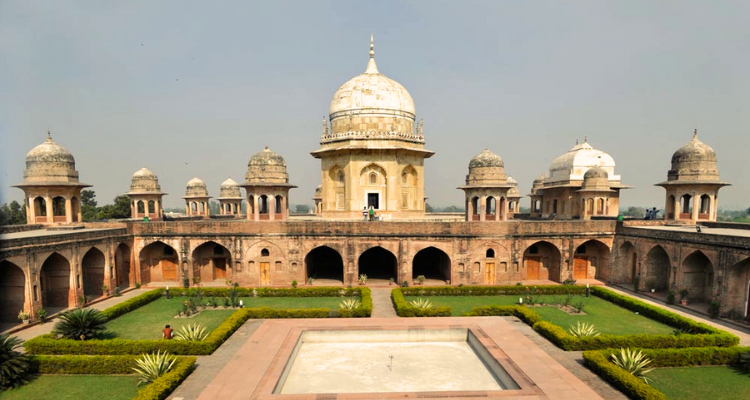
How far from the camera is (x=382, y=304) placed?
21.2m

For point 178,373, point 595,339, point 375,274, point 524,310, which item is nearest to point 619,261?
point 524,310

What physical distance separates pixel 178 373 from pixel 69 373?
14.6 ft

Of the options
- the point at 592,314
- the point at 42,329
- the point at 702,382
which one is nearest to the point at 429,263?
the point at 592,314

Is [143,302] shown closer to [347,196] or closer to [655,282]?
[347,196]

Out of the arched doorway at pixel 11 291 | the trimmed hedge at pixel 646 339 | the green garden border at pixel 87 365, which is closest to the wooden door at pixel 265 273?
the arched doorway at pixel 11 291

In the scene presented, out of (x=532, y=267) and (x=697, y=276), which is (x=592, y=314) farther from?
(x=532, y=267)

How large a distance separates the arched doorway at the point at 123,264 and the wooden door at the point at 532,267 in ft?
89.6

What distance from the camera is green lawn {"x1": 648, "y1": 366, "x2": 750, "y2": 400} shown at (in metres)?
11.8

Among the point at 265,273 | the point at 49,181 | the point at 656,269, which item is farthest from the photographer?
the point at 265,273

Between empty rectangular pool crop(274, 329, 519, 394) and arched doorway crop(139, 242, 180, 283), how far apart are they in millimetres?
15695

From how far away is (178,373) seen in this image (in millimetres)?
12016

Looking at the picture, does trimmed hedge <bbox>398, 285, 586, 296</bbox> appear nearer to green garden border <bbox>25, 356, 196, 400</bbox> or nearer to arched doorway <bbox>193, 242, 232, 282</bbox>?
arched doorway <bbox>193, 242, 232, 282</bbox>

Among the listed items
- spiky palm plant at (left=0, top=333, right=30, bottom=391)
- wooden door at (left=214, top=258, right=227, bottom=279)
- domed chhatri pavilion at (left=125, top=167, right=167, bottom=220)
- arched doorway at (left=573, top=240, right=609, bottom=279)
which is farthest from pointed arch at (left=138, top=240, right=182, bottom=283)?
arched doorway at (left=573, top=240, right=609, bottom=279)

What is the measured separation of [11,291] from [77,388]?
10197 millimetres
